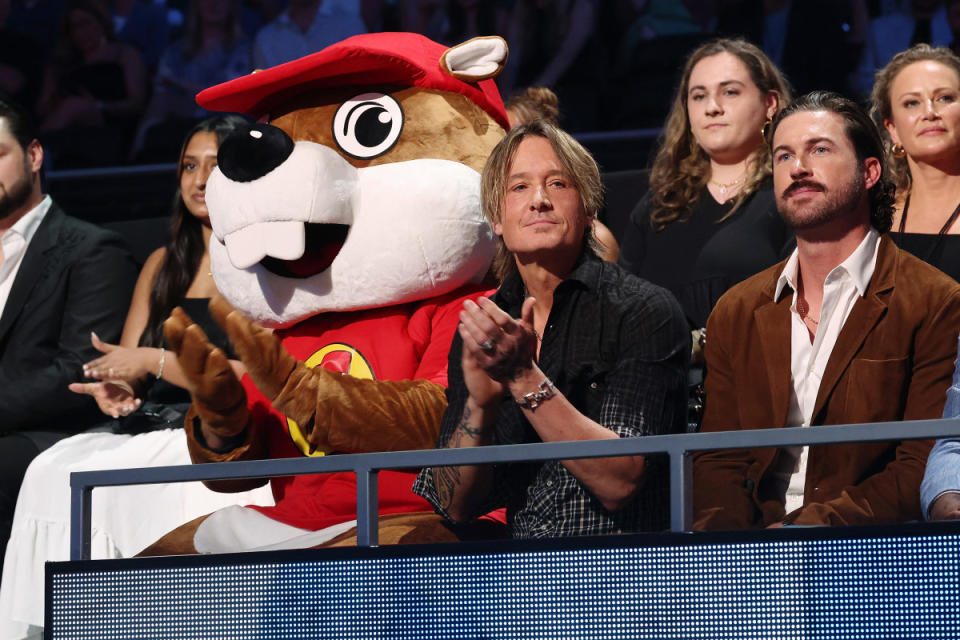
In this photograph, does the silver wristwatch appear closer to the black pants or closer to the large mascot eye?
the large mascot eye

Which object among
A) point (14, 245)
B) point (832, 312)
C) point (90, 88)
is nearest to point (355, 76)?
point (832, 312)

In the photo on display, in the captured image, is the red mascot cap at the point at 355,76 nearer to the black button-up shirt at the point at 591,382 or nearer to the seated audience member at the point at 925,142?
the black button-up shirt at the point at 591,382

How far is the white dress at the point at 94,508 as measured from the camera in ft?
11.2

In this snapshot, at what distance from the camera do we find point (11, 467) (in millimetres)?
3828

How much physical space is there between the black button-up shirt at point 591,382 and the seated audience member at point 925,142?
1.02m

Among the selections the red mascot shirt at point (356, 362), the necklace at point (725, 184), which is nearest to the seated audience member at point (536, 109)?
the necklace at point (725, 184)

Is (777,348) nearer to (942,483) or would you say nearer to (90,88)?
(942,483)

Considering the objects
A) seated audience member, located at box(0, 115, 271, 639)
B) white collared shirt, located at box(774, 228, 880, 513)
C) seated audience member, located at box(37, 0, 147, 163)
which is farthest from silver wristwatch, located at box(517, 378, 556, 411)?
seated audience member, located at box(37, 0, 147, 163)

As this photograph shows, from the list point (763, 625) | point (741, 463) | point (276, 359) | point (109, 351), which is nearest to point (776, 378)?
point (741, 463)

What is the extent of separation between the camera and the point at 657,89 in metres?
4.96

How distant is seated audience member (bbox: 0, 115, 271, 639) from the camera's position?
3422 mm

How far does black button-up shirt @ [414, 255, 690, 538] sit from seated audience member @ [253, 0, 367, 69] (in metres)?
3.36

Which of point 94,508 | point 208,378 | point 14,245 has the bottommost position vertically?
point 94,508

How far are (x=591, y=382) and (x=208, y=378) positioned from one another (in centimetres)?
73
